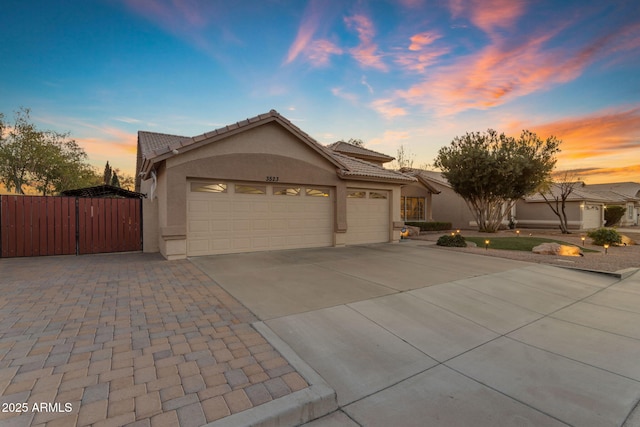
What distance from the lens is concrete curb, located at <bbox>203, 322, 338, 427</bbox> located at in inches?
85.4

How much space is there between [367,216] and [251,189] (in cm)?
562

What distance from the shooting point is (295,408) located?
237 cm

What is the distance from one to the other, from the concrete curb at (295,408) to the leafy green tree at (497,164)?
758 inches

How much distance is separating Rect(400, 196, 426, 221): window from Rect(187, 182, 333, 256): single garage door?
38.2 ft

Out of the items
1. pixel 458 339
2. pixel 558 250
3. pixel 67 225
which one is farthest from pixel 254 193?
pixel 558 250

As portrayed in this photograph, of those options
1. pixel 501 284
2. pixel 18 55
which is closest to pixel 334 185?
pixel 501 284

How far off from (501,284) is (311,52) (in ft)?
35.8

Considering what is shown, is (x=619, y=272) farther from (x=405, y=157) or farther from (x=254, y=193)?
(x=405, y=157)

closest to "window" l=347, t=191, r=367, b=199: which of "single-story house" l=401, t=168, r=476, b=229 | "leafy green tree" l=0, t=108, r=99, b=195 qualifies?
"single-story house" l=401, t=168, r=476, b=229

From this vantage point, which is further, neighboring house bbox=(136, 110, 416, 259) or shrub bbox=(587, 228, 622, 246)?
shrub bbox=(587, 228, 622, 246)

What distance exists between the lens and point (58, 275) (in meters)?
6.70

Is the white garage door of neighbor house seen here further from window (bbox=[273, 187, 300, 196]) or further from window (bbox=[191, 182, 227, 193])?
window (bbox=[191, 182, 227, 193])

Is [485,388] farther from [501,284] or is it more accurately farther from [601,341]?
[501,284]


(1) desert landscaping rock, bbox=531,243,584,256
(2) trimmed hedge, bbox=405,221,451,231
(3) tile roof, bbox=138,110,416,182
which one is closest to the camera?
(3) tile roof, bbox=138,110,416,182
